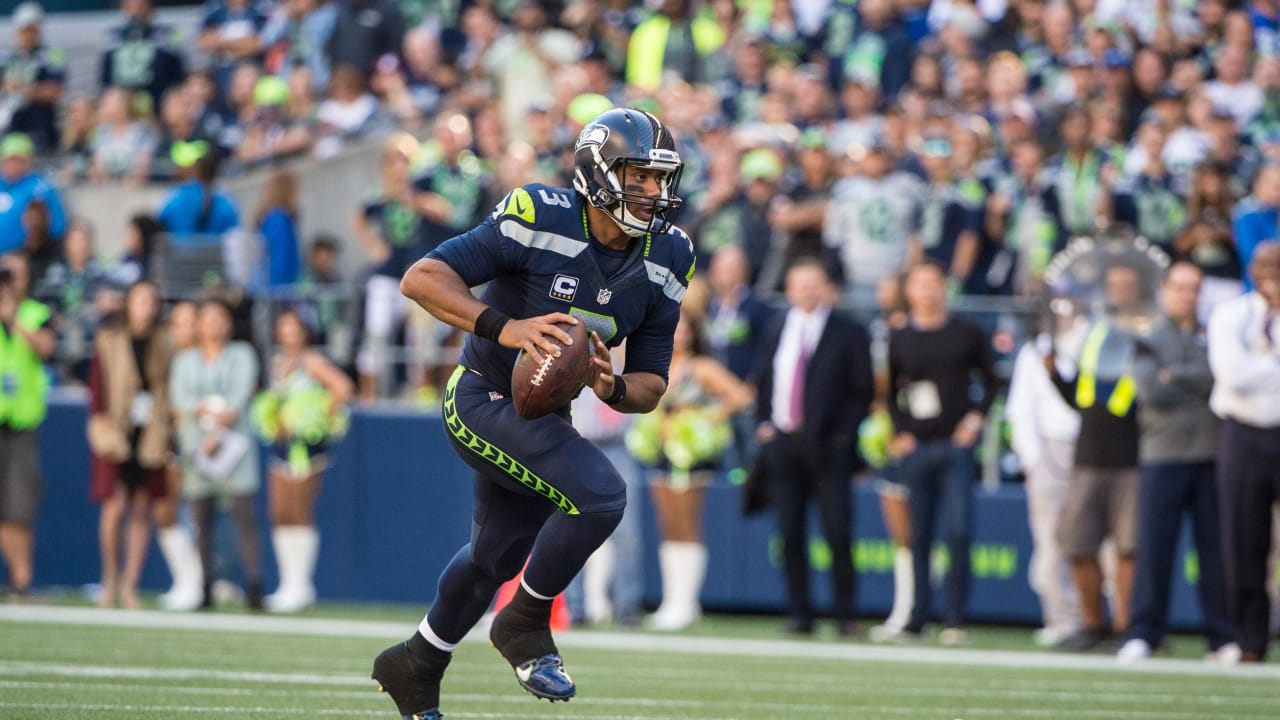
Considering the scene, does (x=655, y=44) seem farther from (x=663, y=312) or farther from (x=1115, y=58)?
(x=663, y=312)

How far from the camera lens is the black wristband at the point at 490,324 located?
648 cm

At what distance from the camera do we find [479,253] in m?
6.60

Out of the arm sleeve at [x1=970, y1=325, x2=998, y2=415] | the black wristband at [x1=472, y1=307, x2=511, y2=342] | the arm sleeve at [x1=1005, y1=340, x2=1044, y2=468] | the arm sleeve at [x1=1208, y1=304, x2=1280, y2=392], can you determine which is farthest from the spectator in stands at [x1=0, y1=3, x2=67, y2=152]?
the black wristband at [x1=472, y1=307, x2=511, y2=342]

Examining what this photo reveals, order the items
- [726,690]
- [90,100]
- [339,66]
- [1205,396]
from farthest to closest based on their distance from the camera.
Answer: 1. [90,100]
2. [339,66]
3. [1205,396]
4. [726,690]

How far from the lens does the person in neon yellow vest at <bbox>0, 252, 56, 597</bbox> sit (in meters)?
14.0

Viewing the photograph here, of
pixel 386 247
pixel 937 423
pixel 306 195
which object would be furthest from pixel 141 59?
pixel 937 423

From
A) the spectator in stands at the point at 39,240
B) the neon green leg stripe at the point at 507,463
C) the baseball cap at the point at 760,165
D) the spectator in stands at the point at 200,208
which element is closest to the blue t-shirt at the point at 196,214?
the spectator in stands at the point at 200,208

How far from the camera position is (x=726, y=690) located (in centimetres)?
898

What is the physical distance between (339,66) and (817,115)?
5.16m

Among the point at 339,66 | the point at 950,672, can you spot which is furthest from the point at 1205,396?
the point at 339,66

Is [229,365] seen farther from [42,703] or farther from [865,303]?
[42,703]

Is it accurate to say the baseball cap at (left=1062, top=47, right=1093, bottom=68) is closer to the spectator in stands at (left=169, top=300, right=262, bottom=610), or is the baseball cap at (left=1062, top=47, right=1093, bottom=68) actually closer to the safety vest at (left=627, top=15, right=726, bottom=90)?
the safety vest at (left=627, top=15, right=726, bottom=90)

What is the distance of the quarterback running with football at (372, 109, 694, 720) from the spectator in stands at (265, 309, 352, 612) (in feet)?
24.4

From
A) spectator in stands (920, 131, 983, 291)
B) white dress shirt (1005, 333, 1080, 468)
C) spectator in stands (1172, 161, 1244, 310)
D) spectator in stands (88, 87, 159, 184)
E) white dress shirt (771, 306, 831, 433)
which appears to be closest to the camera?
white dress shirt (1005, 333, 1080, 468)
